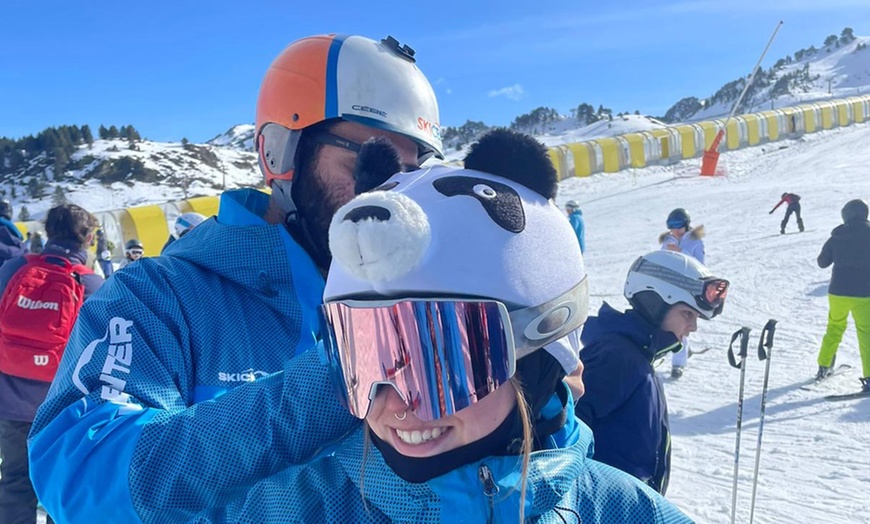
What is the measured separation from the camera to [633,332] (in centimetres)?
328

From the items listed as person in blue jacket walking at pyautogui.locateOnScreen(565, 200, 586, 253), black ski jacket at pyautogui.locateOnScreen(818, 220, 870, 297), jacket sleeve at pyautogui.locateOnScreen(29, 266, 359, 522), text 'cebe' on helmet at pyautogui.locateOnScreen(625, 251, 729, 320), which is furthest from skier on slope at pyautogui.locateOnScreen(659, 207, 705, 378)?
jacket sleeve at pyautogui.locateOnScreen(29, 266, 359, 522)

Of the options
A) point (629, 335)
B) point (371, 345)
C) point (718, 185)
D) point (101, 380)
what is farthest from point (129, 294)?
point (718, 185)

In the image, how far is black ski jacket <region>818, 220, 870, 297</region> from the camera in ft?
22.8

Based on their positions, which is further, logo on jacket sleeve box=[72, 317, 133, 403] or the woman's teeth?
logo on jacket sleeve box=[72, 317, 133, 403]

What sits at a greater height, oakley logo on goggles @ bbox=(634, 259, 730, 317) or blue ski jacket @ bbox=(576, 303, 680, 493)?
oakley logo on goggles @ bbox=(634, 259, 730, 317)

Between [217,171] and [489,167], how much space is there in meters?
60.9

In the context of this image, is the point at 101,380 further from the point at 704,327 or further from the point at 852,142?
the point at 852,142

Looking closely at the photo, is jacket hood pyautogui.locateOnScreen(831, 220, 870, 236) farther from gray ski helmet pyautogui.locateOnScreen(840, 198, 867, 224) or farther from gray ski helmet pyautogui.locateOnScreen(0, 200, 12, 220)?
gray ski helmet pyautogui.locateOnScreen(0, 200, 12, 220)

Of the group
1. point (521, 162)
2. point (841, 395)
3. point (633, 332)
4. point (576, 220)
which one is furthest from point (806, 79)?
point (521, 162)

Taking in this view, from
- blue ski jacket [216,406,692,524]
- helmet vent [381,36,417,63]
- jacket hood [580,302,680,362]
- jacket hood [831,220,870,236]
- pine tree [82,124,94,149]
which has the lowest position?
jacket hood [831,220,870,236]

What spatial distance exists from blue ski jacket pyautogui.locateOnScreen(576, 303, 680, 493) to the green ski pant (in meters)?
4.87

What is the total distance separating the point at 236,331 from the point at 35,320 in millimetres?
2803

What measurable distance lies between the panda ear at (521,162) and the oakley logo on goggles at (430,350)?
249 millimetres

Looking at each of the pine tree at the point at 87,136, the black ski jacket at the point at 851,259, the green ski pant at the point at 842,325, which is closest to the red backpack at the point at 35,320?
the green ski pant at the point at 842,325
